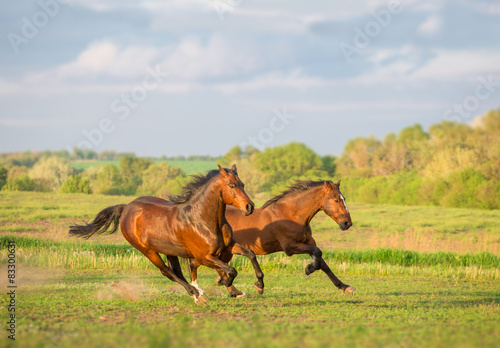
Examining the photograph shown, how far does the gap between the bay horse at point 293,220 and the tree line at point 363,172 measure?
1083 inches

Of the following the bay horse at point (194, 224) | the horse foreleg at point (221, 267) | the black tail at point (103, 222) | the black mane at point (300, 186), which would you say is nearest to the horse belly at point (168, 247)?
the bay horse at point (194, 224)

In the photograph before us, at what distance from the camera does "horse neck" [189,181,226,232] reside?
878 cm

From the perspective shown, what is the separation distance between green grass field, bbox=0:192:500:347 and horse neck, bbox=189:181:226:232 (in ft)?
4.13

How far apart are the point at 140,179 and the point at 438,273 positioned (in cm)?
4386

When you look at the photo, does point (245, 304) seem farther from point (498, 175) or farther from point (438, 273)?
point (498, 175)

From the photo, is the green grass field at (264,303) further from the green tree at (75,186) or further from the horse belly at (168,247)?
the green tree at (75,186)

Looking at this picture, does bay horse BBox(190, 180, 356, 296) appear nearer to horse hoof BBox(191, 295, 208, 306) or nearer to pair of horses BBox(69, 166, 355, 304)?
pair of horses BBox(69, 166, 355, 304)

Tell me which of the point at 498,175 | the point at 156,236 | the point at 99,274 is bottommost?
the point at 99,274

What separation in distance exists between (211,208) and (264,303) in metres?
1.78

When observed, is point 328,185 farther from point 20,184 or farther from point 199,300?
point 20,184

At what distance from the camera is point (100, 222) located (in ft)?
35.2

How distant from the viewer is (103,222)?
35.2 feet

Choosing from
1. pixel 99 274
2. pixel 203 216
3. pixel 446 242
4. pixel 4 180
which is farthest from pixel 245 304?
pixel 4 180

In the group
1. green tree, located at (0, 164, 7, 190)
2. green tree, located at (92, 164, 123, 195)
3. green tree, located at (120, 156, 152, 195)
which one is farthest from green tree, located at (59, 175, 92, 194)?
green tree, located at (120, 156, 152, 195)
